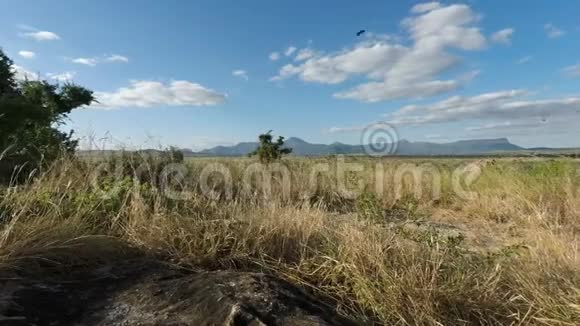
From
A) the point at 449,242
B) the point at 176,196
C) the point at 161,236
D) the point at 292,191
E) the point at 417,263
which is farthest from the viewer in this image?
the point at 292,191

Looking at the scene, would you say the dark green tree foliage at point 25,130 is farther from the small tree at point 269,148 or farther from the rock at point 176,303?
the small tree at point 269,148

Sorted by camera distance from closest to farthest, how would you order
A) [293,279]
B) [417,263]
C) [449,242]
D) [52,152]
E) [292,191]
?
[417,263]
[293,279]
[449,242]
[52,152]
[292,191]

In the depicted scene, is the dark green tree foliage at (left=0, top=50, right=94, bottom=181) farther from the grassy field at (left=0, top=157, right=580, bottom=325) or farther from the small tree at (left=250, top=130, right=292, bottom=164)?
the small tree at (left=250, top=130, right=292, bottom=164)

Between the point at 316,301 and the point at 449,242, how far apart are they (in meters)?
1.37

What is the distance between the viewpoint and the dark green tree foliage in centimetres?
678

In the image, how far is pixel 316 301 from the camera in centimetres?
271

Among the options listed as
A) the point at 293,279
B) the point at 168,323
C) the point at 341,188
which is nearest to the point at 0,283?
the point at 168,323

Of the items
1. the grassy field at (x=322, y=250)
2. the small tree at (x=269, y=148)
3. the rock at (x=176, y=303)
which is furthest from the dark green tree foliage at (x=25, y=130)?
the small tree at (x=269, y=148)

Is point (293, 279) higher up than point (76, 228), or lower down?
lower down

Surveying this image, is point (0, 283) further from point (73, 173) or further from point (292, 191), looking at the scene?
point (292, 191)

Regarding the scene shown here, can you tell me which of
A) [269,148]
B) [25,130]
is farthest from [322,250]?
[269,148]

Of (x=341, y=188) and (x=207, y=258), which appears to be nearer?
(x=207, y=258)

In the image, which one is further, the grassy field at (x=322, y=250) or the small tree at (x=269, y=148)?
the small tree at (x=269, y=148)

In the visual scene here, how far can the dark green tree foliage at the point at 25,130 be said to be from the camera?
6781 millimetres
